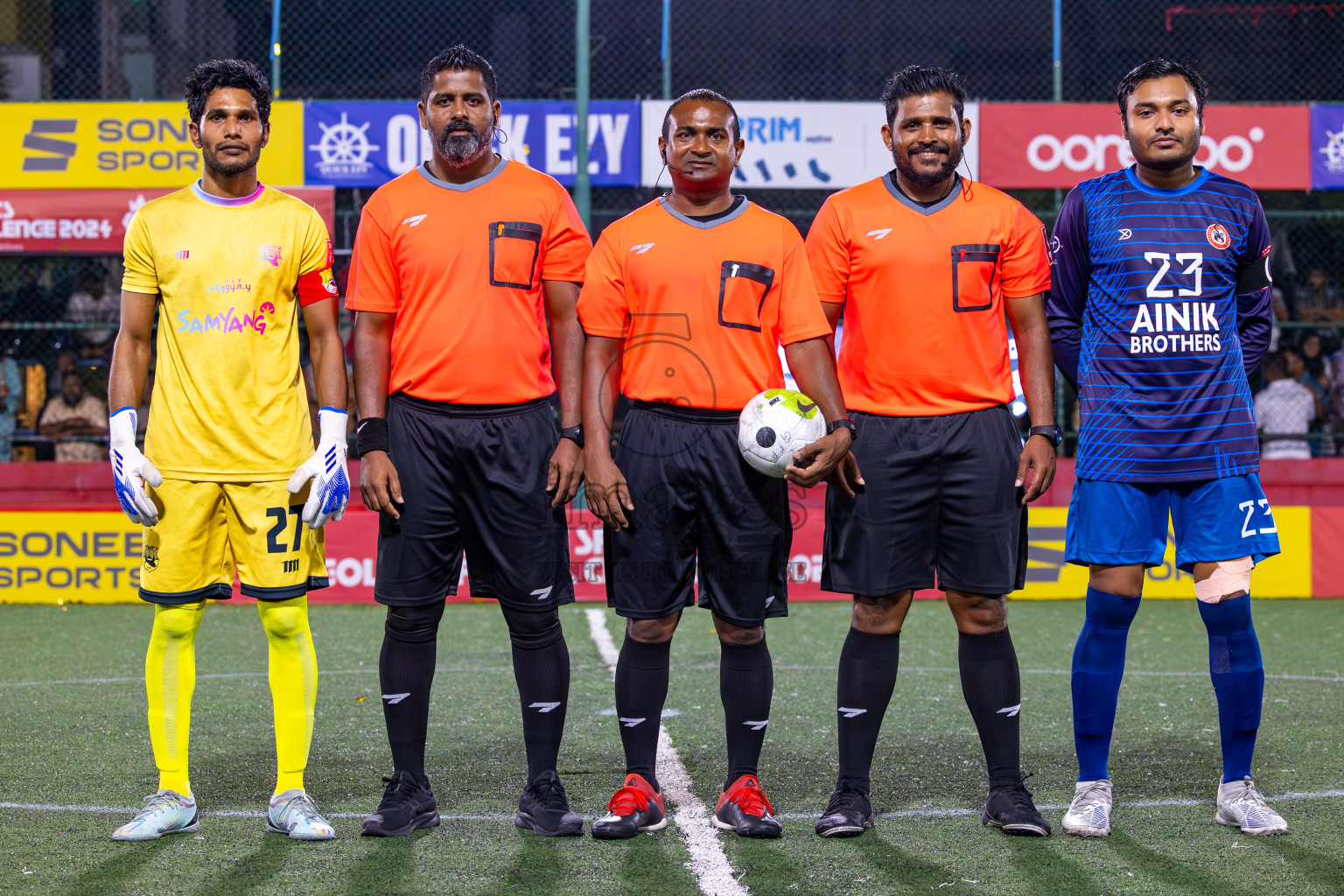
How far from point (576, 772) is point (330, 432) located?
147cm

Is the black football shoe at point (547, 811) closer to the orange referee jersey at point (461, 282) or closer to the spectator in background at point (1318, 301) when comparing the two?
the orange referee jersey at point (461, 282)

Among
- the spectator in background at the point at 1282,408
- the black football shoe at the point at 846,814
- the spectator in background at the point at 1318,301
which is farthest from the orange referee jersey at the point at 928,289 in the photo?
the spectator in background at the point at 1318,301

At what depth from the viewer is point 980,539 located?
382 centimetres

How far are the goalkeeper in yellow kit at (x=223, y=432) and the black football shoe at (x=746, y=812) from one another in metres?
1.12

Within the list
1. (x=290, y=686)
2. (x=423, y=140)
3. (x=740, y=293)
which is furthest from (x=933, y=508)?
(x=423, y=140)

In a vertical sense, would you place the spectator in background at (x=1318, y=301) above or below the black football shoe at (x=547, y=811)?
above

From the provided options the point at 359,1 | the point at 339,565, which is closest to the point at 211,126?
the point at 339,565

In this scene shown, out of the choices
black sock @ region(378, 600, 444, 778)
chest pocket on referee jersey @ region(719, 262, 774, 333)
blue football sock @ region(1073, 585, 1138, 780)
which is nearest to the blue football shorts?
blue football sock @ region(1073, 585, 1138, 780)

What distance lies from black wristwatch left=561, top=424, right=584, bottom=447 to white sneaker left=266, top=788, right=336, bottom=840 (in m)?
1.27

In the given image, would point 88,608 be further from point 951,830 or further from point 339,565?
point 951,830

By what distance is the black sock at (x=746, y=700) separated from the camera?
3895mm

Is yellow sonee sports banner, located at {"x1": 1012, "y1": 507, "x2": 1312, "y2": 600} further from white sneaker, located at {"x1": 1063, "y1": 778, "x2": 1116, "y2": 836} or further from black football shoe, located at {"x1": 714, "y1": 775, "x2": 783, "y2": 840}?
black football shoe, located at {"x1": 714, "y1": 775, "x2": 783, "y2": 840}

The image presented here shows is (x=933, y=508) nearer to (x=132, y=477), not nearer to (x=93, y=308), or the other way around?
(x=132, y=477)

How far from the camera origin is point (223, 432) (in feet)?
12.4
